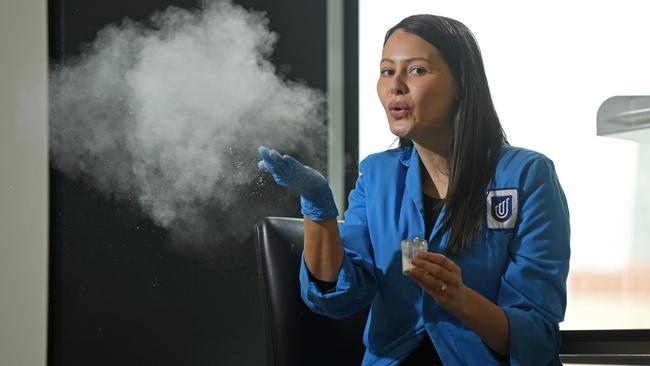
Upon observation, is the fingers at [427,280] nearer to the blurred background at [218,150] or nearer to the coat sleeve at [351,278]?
the coat sleeve at [351,278]

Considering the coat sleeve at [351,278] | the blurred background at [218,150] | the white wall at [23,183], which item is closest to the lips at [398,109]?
the coat sleeve at [351,278]

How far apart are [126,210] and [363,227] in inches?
38.9

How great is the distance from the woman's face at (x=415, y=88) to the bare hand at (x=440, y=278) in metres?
0.33

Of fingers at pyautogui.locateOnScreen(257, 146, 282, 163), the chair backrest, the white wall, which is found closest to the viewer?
fingers at pyautogui.locateOnScreen(257, 146, 282, 163)

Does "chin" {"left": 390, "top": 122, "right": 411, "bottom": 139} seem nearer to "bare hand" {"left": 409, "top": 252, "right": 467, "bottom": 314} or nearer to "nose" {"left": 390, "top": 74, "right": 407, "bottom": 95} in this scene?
"nose" {"left": 390, "top": 74, "right": 407, "bottom": 95}

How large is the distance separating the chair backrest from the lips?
0.32 metres

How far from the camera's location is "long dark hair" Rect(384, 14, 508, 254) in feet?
4.72

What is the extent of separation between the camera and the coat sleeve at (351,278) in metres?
1.40

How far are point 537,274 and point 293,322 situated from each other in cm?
48

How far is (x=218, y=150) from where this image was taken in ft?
8.05

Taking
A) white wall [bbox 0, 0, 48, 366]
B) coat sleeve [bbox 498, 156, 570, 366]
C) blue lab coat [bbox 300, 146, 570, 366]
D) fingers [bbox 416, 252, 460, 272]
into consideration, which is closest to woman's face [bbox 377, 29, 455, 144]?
blue lab coat [bbox 300, 146, 570, 366]

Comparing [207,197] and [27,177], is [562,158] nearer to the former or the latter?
[207,197]

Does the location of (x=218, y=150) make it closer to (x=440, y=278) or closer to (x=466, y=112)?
(x=466, y=112)

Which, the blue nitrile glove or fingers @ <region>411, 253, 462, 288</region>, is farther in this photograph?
the blue nitrile glove
